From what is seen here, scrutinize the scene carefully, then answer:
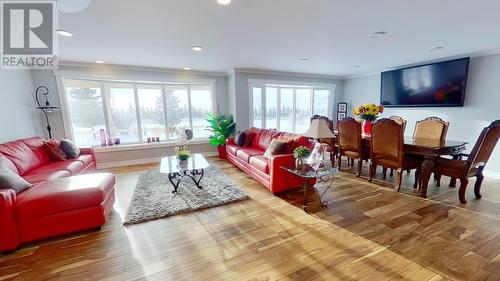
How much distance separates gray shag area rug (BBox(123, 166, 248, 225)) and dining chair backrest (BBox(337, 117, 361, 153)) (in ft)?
7.48

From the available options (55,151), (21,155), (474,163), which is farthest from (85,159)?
(474,163)

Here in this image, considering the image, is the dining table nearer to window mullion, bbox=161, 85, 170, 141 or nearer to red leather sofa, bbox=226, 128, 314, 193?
red leather sofa, bbox=226, 128, 314, 193

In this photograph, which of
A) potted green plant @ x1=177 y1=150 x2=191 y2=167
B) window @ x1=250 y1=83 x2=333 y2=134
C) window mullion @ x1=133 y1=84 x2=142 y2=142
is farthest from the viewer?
window @ x1=250 y1=83 x2=333 y2=134

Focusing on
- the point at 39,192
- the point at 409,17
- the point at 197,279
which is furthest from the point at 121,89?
the point at 409,17

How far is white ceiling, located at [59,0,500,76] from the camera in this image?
78.9 inches

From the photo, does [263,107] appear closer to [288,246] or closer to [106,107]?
[106,107]

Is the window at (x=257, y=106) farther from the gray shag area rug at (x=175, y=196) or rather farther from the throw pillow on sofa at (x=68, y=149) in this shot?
the throw pillow on sofa at (x=68, y=149)

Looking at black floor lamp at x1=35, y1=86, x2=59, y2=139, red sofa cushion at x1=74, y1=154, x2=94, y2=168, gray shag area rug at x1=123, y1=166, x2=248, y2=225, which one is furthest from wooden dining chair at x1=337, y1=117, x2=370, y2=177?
black floor lamp at x1=35, y1=86, x2=59, y2=139

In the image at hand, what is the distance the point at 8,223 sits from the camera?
72.6 inches

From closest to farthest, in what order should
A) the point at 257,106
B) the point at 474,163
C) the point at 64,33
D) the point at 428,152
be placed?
the point at 64,33 < the point at 474,163 < the point at 428,152 < the point at 257,106

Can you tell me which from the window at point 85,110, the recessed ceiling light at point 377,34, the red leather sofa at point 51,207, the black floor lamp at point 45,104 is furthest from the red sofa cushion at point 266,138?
the black floor lamp at point 45,104

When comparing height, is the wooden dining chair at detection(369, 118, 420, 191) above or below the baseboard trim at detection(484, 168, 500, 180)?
above

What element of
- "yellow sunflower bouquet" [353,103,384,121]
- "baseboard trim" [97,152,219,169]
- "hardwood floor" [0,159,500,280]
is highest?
"yellow sunflower bouquet" [353,103,384,121]

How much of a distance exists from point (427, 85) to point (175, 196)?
5.49 meters
